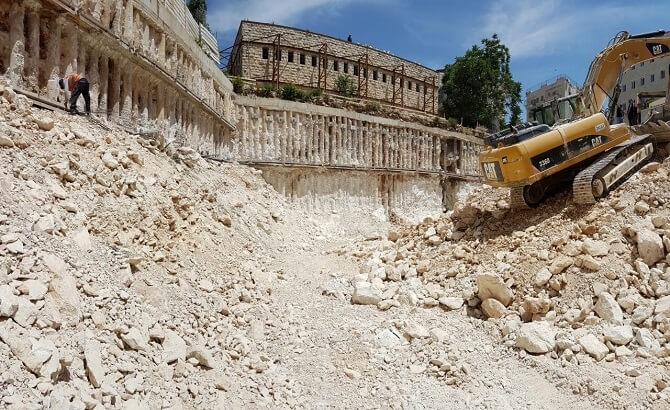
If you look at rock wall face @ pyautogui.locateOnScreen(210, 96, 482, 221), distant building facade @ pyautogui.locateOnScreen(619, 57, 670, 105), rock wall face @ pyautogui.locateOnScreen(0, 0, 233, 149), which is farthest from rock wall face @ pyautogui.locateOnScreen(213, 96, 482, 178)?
distant building facade @ pyautogui.locateOnScreen(619, 57, 670, 105)

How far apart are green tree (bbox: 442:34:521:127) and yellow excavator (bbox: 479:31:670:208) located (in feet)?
63.6

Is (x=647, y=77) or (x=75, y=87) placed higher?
(x=647, y=77)

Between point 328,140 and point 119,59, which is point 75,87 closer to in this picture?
point 119,59

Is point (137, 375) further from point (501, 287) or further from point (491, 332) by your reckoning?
point (501, 287)

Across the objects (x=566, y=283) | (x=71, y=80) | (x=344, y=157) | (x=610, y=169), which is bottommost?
(x=566, y=283)

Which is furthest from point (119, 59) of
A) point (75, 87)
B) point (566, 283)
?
point (566, 283)

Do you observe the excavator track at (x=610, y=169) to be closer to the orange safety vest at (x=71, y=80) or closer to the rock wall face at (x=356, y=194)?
the orange safety vest at (x=71, y=80)

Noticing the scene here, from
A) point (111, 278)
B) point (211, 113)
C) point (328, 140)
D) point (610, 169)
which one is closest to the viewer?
point (111, 278)

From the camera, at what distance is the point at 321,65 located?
24234 millimetres

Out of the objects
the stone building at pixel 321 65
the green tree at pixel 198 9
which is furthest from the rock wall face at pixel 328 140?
the green tree at pixel 198 9

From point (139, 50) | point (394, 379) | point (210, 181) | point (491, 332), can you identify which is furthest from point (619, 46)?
point (139, 50)

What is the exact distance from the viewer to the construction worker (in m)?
7.09

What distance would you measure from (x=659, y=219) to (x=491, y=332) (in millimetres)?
3074

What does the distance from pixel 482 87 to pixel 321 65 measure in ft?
35.2
